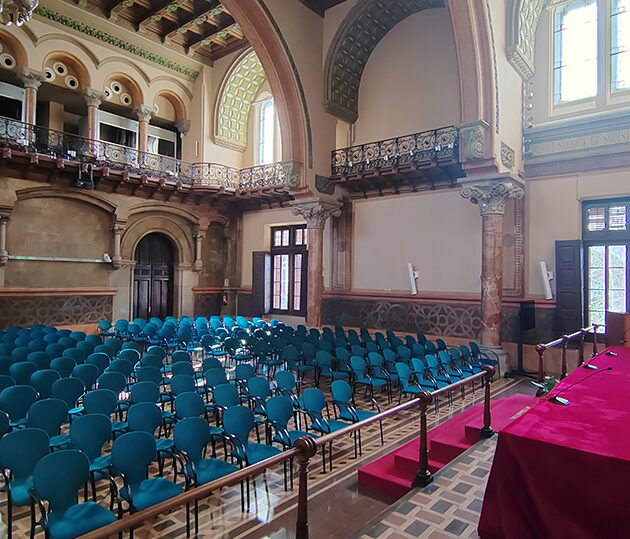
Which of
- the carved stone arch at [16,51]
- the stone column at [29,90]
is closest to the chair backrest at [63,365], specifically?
the stone column at [29,90]

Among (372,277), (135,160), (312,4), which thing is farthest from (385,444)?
(135,160)

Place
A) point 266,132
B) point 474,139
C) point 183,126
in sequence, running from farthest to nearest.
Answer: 1. point 266,132
2. point 183,126
3. point 474,139

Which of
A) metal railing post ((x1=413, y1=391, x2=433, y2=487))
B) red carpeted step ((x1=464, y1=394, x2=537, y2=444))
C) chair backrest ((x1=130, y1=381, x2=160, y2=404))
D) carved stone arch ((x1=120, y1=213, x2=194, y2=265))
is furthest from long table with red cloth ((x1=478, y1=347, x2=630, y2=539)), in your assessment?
carved stone arch ((x1=120, y1=213, x2=194, y2=265))

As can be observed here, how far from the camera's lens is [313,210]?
12422 mm

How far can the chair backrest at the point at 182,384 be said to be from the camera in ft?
18.5

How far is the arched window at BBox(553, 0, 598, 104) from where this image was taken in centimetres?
1023

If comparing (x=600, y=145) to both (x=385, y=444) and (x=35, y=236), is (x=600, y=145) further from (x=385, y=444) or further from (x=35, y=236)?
(x=35, y=236)

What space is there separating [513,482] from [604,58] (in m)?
10.6

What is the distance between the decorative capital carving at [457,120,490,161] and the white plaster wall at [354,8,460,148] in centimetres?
291

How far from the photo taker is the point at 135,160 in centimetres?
1496

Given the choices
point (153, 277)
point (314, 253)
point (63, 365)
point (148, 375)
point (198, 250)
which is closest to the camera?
point (148, 375)

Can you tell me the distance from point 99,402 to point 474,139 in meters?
8.31

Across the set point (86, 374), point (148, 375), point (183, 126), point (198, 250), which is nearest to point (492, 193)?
point (148, 375)

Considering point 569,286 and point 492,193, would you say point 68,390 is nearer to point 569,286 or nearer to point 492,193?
point 492,193
